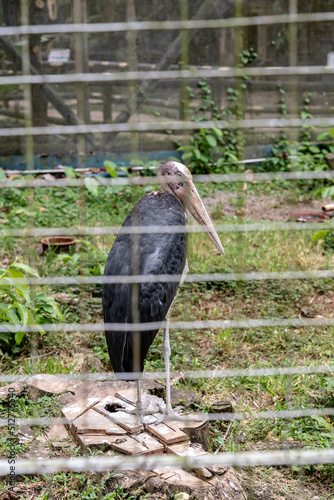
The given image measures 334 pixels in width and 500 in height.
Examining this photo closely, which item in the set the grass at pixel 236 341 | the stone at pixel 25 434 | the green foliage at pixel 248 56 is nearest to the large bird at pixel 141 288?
the grass at pixel 236 341

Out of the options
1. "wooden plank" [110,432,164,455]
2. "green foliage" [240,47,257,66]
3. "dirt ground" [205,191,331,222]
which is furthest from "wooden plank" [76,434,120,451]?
"green foliage" [240,47,257,66]

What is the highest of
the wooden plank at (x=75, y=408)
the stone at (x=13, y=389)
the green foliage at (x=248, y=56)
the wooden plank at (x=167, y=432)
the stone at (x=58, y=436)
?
the green foliage at (x=248, y=56)

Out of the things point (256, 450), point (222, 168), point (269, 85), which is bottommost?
point (256, 450)

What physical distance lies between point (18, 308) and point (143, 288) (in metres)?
0.78

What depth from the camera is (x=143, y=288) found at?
2.82 m

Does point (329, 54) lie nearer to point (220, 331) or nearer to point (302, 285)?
point (302, 285)

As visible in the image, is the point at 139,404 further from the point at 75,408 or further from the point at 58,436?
the point at 58,436

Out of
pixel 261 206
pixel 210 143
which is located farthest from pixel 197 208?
pixel 210 143

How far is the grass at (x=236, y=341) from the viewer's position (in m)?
2.67

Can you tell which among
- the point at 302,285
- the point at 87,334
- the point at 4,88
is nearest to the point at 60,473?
the point at 87,334

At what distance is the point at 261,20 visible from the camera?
5.15 ft

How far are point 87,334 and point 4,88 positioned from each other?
13.7ft

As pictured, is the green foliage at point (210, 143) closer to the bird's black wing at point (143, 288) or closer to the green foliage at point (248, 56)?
the green foliage at point (248, 56)

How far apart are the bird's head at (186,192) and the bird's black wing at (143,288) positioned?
1.39 feet
